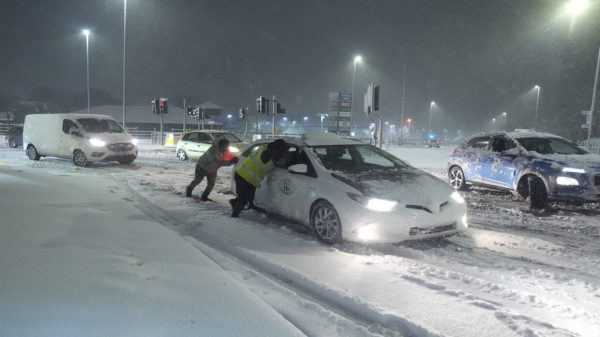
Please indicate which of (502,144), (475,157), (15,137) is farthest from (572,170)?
(15,137)

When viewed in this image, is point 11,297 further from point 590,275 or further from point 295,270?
point 590,275

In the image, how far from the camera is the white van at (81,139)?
15297mm

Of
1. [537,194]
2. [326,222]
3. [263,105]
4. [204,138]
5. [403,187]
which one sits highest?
[263,105]

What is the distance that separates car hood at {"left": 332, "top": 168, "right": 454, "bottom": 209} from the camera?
19.0 ft

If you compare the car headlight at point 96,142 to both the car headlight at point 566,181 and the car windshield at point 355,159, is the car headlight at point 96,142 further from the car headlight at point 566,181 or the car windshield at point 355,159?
the car headlight at point 566,181

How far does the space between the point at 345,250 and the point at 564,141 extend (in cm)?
754

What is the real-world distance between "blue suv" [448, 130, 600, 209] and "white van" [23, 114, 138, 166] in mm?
11077


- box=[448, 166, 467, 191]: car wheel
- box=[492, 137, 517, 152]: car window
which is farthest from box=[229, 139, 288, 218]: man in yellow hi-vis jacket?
box=[448, 166, 467, 191]: car wheel

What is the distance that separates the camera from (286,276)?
4777 millimetres

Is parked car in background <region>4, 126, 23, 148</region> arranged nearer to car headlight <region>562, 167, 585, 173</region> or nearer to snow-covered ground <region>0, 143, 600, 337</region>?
snow-covered ground <region>0, 143, 600, 337</region>

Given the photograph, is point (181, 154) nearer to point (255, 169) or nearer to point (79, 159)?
point (79, 159)

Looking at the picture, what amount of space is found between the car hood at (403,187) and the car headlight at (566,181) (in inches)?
152

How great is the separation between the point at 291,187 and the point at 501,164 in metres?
6.10

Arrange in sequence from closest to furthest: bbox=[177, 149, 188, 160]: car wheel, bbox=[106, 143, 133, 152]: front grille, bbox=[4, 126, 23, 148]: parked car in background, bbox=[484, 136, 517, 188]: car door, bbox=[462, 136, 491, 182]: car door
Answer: bbox=[484, 136, 517, 188]: car door, bbox=[462, 136, 491, 182]: car door, bbox=[106, 143, 133, 152]: front grille, bbox=[177, 149, 188, 160]: car wheel, bbox=[4, 126, 23, 148]: parked car in background
